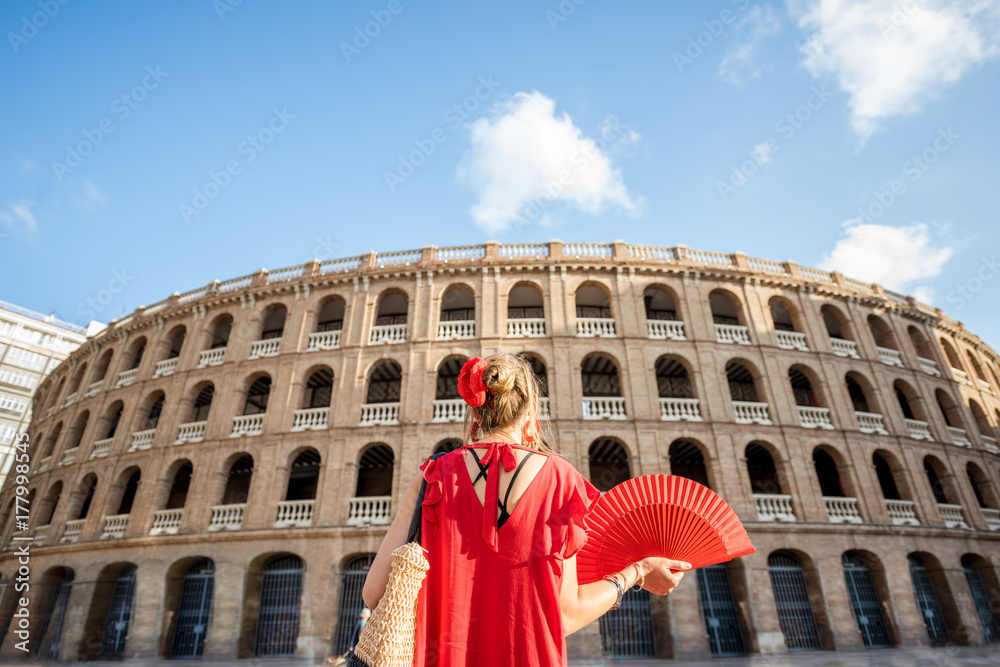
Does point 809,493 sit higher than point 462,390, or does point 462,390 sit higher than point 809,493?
point 809,493

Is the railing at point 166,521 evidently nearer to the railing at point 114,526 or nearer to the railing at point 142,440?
the railing at point 114,526

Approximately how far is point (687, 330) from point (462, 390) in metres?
18.5

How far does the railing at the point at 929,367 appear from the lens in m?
21.8

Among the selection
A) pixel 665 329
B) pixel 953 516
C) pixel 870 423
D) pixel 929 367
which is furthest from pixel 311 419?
pixel 929 367

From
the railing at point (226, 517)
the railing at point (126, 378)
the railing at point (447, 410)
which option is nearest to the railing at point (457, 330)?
the railing at point (447, 410)

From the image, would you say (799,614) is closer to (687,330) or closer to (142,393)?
(687,330)

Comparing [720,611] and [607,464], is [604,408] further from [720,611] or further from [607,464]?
[720,611]

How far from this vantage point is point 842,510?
1722 cm

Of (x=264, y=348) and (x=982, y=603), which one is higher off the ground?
(x=264, y=348)

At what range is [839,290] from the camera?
21391mm

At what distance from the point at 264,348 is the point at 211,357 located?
249cm

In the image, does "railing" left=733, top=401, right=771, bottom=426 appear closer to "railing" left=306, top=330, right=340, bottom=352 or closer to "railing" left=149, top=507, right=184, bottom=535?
"railing" left=306, top=330, right=340, bottom=352

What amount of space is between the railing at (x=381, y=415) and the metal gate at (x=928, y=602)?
60.6ft

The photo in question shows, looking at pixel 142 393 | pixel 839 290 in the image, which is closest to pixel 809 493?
pixel 839 290
